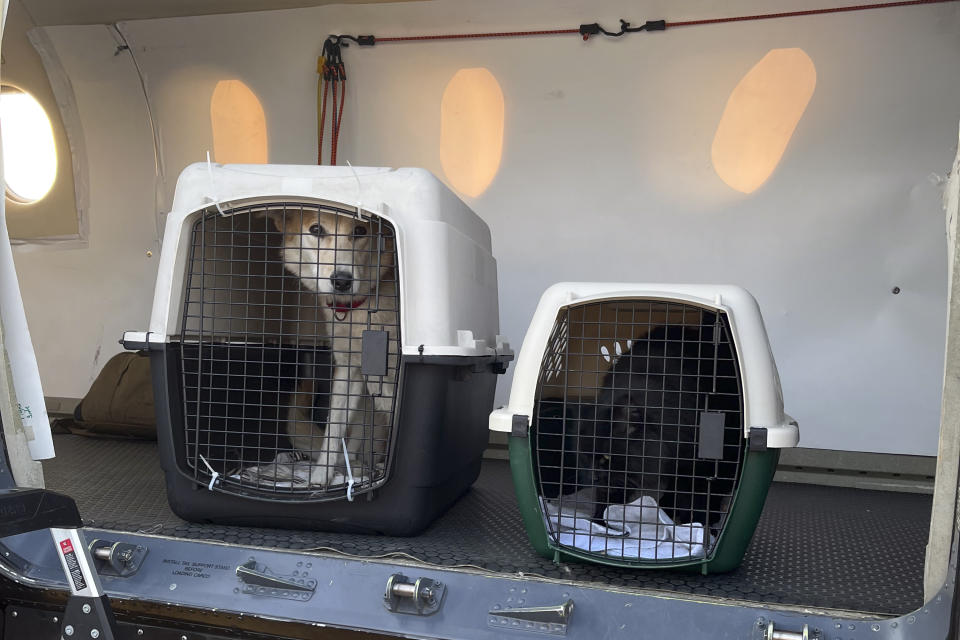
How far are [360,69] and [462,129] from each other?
46 cm

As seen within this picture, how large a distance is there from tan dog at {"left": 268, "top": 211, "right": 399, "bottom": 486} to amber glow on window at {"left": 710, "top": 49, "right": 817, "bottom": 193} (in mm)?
1240

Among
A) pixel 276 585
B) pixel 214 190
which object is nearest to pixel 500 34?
pixel 214 190

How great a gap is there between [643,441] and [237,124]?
2084mm

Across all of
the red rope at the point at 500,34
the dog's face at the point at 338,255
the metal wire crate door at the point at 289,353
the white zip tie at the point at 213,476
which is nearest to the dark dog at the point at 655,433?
the metal wire crate door at the point at 289,353

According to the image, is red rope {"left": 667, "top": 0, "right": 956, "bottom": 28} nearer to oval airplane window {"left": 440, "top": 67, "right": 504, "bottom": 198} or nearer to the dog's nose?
oval airplane window {"left": 440, "top": 67, "right": 504, "bottom": 198}

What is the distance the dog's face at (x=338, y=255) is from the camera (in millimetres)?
1739

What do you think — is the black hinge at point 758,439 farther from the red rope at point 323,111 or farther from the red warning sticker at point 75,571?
the red rope at point 323,111

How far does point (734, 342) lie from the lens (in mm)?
1364

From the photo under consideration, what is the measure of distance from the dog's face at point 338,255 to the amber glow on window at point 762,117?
4.07ft

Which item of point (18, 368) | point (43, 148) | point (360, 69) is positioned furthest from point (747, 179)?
point (43, 148)

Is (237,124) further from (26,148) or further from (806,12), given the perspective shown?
(806,12)

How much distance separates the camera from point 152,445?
2586 mm

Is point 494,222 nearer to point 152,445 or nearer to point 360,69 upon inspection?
point 360,69

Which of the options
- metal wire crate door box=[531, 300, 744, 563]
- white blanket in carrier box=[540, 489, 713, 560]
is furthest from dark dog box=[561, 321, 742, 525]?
white blanket in carrier box=[540, 489, 713, 560]
